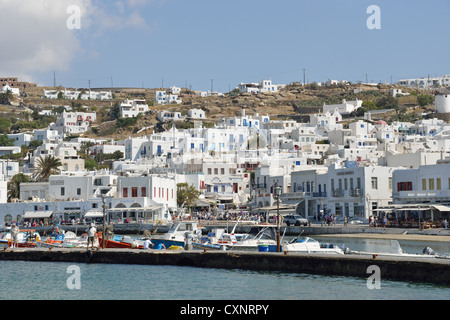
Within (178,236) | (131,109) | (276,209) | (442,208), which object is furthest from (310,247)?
(131,109)

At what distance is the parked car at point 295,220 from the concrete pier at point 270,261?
3084 cm

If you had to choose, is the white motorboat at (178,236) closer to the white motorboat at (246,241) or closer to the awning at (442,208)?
the white motorboat at (246,241)

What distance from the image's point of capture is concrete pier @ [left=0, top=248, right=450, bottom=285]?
28.0 m

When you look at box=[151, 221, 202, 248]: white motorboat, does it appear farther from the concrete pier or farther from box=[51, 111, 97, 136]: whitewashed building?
box=[51, 111, 97, 136]: whitewashed building

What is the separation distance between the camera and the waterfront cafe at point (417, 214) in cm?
5638

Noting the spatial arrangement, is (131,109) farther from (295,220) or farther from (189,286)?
(189,286)

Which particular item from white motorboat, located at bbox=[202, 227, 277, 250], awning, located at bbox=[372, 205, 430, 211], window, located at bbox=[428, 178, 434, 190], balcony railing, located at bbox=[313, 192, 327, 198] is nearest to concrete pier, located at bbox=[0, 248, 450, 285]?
white motorboat, located at bbox=[202, 227, 277, 250]

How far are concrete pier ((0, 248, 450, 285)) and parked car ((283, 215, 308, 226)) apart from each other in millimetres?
30844

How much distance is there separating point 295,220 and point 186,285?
3710 centimetres

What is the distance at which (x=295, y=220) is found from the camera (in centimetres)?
A: 6556

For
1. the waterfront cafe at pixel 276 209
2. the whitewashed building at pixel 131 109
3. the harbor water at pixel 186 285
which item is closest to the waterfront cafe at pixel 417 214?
the waterfront cafe at pixel 276 209
